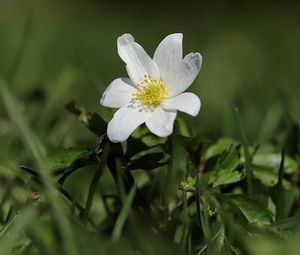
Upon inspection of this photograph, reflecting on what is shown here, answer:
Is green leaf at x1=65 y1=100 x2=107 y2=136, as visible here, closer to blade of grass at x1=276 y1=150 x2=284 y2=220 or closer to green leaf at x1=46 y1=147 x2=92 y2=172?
green leaf at x1=46 y1=147 x2=92 y2=172

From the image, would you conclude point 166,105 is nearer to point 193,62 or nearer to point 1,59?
point 193,62

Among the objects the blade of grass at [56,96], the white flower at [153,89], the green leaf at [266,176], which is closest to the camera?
the white flower at [153,89]

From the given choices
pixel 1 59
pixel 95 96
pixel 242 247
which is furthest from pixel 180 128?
pixel 1 59

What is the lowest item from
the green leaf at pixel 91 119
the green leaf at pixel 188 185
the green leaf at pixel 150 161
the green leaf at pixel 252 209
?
the green leaf at pixel 252 209

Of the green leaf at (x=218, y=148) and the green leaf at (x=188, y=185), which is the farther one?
the green leaf at (x=218, y=148)

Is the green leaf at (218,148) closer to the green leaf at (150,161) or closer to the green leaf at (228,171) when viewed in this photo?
the green leaf at (228,171)

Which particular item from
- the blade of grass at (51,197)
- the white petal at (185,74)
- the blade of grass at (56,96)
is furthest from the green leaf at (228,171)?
the blade of grass at (56,96)

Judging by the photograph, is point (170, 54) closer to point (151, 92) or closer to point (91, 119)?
point (151, 92)

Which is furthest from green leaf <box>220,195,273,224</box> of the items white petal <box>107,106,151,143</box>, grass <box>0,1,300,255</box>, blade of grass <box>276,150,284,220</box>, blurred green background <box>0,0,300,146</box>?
blurred green background <box>0,0,300,146</box>

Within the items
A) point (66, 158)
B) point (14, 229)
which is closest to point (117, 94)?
point (66, 158)
